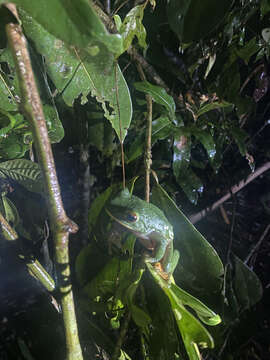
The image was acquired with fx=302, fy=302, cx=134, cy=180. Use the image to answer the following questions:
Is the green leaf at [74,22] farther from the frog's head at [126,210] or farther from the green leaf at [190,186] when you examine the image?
the green leaf at [190,186]

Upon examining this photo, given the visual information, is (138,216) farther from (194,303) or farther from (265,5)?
(265,5)

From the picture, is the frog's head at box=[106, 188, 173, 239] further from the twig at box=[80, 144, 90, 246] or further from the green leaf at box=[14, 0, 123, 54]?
the twig at box=[80, 144, 90, 246]

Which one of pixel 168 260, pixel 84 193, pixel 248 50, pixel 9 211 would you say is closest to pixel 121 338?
pixel 168 260

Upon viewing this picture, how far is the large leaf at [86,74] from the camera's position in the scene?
0.34 meters

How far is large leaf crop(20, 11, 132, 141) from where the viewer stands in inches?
13.5

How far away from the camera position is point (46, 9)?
21 centimetres

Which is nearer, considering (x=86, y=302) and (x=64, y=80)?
(x=64, y=80)

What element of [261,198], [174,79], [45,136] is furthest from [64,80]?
[261,198]

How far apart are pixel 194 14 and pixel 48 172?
350mm

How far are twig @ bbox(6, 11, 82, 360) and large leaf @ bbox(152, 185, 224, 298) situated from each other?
0.61ft

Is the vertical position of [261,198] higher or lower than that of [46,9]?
lower

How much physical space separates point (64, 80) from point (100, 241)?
24 centimetres

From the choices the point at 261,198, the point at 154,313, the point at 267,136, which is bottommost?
the point at 261,198

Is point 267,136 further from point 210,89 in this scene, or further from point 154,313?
point 154,313
